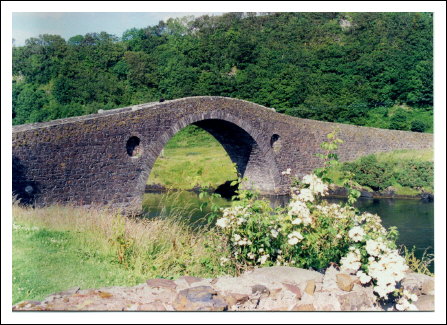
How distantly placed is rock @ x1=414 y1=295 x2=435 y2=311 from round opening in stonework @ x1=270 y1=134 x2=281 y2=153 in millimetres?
15080

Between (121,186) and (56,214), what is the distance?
7.19m

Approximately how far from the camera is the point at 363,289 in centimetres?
462

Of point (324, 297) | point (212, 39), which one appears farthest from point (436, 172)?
point (212, 39)

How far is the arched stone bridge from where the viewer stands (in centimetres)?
1154

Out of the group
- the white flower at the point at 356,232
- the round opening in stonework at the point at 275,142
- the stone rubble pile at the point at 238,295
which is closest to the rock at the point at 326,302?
the stone rubble pile at the point at 238,295

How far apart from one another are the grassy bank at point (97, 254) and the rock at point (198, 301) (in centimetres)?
90

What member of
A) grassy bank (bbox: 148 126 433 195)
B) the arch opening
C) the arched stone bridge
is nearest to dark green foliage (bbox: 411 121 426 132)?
the arched stone bridge

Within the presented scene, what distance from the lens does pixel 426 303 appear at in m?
4.84

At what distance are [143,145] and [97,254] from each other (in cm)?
959

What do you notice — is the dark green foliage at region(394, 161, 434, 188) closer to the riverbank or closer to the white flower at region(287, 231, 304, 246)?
the riverbank

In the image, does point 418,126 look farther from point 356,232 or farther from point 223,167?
point 223,167

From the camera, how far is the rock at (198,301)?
13.9 ft

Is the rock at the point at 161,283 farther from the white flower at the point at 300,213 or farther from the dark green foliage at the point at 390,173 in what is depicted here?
the dark green foliage at the point at 390,173

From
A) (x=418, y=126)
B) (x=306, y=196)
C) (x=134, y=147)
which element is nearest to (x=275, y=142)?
(x=134, y=147)
